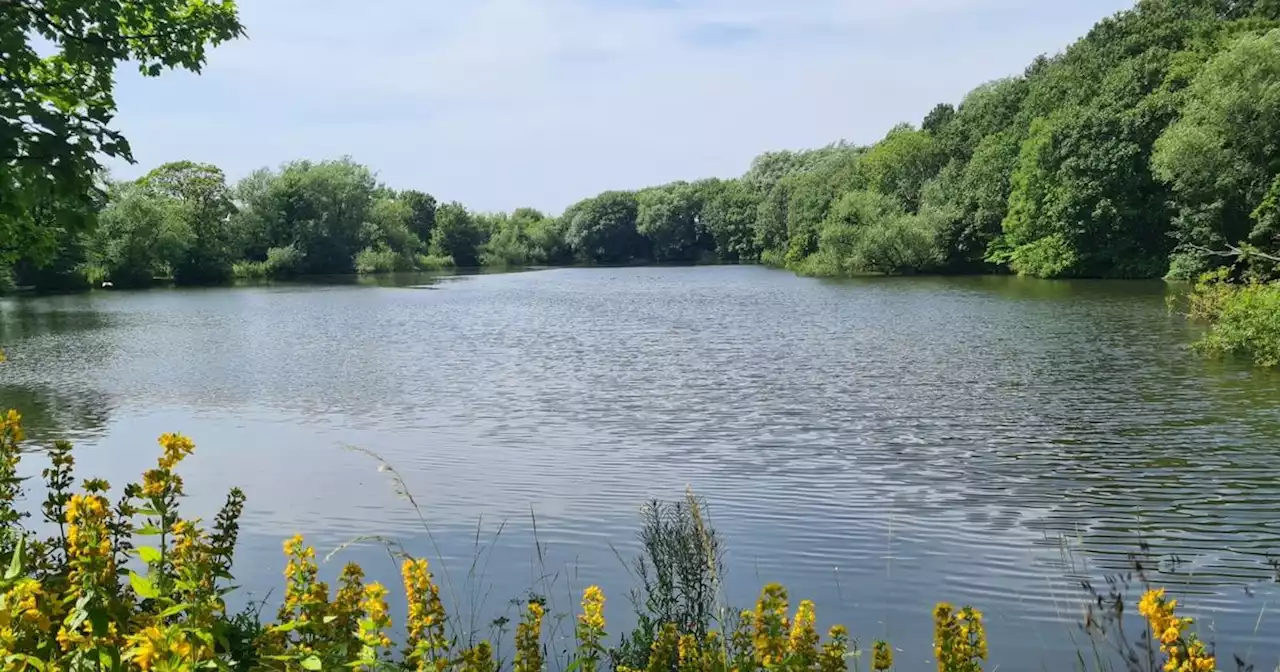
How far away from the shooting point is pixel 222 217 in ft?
229

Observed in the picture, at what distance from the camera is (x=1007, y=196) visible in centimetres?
5247

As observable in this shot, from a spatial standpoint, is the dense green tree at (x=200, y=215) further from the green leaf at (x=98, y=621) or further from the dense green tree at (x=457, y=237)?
the green leaf at (x=98, y=621)

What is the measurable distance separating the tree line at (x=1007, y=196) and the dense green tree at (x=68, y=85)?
12.6 ft

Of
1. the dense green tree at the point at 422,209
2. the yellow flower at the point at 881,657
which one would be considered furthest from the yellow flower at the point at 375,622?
the dense green tree at the point at 422,209

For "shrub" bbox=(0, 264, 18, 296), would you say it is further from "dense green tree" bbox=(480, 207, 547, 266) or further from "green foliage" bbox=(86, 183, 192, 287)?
"dense green tree" bbox=(480, 207, 547, 266)

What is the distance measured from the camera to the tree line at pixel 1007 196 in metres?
36.3

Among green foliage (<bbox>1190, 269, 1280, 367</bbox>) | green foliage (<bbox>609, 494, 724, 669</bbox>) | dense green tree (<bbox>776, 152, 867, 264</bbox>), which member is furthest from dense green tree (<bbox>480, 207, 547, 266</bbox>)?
green foliage (<bbox>609, 494, 724, 669</bbox>)

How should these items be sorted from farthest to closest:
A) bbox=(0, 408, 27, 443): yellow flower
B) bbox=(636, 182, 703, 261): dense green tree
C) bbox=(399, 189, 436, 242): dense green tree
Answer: bbox=(399, 189, 436, 242): dense green tree
bbox=(636, 182, 703, 261): dense green tree
bbox=(0, 408, 27, 443): yellow flower

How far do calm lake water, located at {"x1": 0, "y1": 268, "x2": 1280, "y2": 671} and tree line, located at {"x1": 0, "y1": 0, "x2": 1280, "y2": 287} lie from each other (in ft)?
13.8

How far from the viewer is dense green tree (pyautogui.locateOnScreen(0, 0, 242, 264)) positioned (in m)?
3.79

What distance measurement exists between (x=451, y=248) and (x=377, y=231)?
1896cm

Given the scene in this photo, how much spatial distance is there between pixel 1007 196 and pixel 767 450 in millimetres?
46031

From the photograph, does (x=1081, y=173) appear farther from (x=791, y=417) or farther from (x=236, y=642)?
(x=236, y=642)

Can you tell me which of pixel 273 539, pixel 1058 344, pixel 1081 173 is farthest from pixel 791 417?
pixel 1081 173
